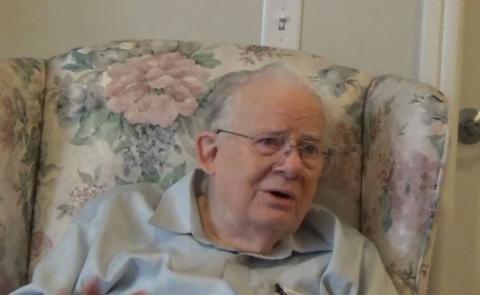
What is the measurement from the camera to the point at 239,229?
124 centimetres

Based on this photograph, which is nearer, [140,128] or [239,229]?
[239,229]

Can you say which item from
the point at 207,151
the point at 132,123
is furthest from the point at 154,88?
the point at 207,151

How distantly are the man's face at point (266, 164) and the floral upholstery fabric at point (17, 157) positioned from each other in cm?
37

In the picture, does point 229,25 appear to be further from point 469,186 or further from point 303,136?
point 469,186

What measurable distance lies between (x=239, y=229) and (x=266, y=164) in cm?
13

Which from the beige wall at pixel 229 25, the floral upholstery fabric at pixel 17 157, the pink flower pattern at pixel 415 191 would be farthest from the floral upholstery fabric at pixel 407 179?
the floral upholstery fabric at pixel 17 157

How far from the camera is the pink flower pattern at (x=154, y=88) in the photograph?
139 centimetres

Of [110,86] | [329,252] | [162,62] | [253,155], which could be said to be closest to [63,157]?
[110,86]

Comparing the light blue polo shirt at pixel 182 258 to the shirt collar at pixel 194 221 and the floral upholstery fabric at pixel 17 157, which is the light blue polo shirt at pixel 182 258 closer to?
the shirt collar at pixel 194 221

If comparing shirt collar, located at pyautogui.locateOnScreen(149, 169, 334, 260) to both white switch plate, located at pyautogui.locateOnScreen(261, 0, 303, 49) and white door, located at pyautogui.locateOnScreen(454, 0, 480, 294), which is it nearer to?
white switch plate, located at pyautogui.locateOnScreen(261, 0, 303, 49)

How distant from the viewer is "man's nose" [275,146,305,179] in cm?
118

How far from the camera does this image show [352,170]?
1.40 meters

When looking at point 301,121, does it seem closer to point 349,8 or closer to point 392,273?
point 392,273

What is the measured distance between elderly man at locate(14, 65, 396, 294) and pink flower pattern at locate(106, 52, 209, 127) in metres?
0.13
